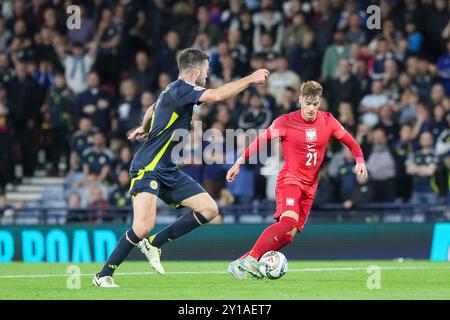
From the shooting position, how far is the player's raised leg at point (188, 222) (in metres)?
12.5

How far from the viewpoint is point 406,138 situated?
1933 centimetres

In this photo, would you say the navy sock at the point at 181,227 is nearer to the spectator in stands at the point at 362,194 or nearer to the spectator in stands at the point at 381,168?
the spectator in stands at the point at 362,194

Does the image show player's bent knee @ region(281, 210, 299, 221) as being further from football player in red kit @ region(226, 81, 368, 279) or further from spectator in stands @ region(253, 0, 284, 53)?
spectator in stands @ region(253, 0, 284, 53)

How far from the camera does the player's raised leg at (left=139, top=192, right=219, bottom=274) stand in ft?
41.0

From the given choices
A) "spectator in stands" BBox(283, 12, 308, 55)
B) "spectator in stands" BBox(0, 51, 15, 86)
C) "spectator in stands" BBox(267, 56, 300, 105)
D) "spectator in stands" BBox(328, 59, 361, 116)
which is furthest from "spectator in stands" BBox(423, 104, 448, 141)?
"spectator in stands" BBox(0, 51, 15, 86)

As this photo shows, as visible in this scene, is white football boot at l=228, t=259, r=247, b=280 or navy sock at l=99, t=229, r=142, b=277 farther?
white football boot at l=228, t=259, r=247, b=280

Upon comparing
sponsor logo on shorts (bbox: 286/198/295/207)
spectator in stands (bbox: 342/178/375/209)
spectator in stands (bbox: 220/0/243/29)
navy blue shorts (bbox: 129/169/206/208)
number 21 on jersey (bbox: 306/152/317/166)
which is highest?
spectator in stands (bbox: 220/0/243/29)

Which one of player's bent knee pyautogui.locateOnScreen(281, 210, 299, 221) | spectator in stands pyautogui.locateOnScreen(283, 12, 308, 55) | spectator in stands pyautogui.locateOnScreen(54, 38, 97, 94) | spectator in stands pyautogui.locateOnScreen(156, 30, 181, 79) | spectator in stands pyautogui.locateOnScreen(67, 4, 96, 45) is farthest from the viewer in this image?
spectator in stands pyautogui.locateOnScreen(67, 4, 96, 45)

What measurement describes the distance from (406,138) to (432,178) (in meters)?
0.83

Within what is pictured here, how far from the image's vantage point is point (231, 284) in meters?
12.1

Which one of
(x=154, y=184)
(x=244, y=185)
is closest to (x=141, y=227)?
(x=154, y=184)

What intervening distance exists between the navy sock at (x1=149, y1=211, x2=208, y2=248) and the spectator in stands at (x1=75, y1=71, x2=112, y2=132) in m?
8.86

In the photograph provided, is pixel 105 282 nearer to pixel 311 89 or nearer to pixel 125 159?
pixel 311 89

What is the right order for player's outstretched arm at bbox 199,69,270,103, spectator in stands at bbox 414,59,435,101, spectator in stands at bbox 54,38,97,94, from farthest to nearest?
spectator in stands at bbox 54,38,97,94 → spectator in stands at bbox 414,59,435,101 → player's outstretched arm at bbox 199,69,270,103
